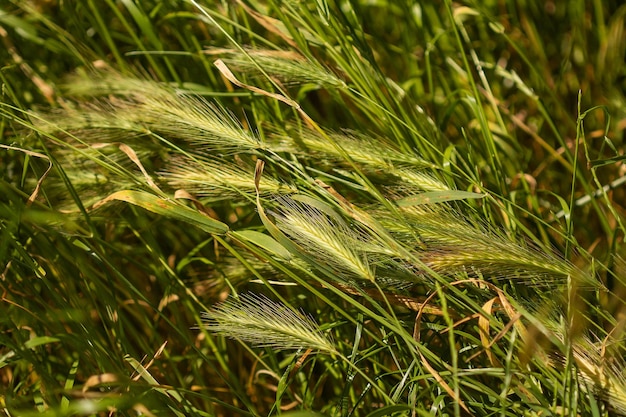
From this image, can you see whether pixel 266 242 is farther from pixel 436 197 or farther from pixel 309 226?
pixel 436 197

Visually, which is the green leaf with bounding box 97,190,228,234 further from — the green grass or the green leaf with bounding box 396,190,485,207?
the green leaf with bounding box 396,190,485,207

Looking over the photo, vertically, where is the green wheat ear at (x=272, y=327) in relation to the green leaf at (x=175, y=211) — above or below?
below

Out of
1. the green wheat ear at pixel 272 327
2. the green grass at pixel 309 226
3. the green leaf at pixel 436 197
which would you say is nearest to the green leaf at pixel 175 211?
the green grass at pixel 309 226

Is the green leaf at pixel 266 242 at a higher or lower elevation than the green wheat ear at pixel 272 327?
higher

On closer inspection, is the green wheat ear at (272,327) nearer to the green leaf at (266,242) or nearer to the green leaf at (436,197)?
the green leaf at (266,242)

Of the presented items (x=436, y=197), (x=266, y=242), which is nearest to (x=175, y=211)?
(x=266, y=242)

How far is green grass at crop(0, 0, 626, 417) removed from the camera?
34.5 inches

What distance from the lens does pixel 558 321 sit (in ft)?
2.90

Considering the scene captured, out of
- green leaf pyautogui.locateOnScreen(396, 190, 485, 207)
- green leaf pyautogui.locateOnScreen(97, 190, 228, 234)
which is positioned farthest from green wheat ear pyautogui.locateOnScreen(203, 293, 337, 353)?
green leaf pyautogui.locateOnScreen(396, 190, 485, 207)

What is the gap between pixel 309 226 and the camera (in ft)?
2.99

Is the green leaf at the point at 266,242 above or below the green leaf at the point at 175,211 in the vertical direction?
below

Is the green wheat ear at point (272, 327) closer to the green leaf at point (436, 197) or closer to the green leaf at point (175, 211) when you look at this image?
the green leaf at point (175, 211)

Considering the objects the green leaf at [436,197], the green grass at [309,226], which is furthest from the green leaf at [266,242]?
the green leaf at [436,197]

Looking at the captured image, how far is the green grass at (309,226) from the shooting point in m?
0.88
